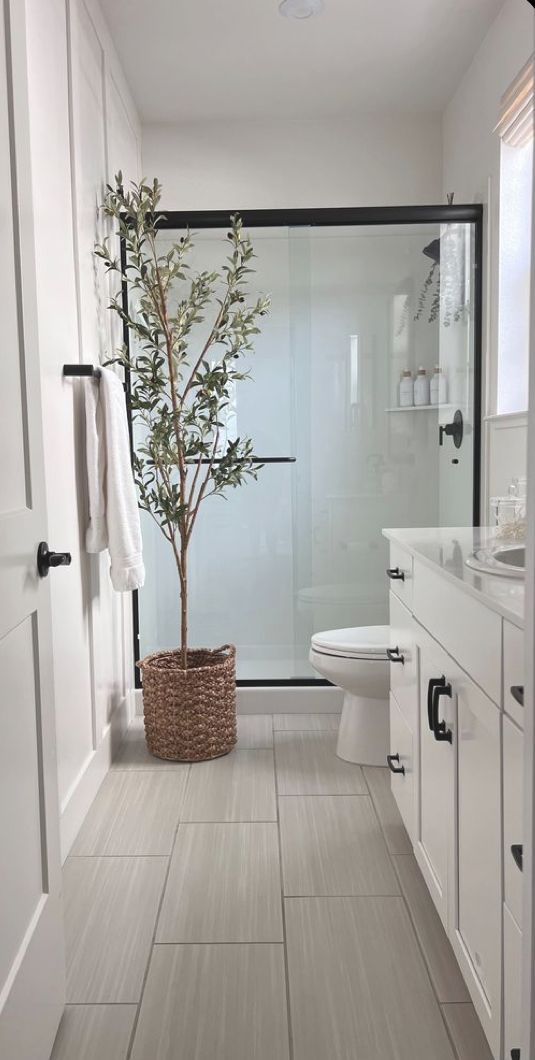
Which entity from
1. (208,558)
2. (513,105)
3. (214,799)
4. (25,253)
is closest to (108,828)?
(214,799)

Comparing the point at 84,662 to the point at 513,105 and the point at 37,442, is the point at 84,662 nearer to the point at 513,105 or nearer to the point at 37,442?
the point at 37,442

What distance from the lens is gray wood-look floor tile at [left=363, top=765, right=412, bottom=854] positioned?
86.6 inches

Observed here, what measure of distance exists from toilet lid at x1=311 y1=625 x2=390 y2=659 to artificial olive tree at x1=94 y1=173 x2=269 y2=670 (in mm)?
527

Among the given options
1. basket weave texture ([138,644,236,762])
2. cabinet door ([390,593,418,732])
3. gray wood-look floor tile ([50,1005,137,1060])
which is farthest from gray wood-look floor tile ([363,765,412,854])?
gray wood-look floor tile ([50,1005,137,1060])

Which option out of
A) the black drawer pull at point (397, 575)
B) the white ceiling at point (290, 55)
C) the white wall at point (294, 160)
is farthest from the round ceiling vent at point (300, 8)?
the black drawer pull at point (397, 575)

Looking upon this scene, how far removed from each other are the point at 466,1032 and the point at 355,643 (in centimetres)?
140

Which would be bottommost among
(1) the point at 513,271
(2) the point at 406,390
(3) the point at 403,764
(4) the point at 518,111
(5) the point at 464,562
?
(3) the point at 403,764

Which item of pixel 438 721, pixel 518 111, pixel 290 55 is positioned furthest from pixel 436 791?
pixel 290 55

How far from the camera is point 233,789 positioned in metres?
2.61

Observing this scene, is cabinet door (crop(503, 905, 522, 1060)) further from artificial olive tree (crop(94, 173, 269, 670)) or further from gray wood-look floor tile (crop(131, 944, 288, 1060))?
artificial olive tree (crop(94, 173, 269, 670))

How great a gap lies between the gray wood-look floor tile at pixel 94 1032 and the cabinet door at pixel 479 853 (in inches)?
25.0

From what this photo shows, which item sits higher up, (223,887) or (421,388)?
(421,388)

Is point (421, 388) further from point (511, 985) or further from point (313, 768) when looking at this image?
point (511, 985)

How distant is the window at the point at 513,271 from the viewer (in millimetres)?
2799
